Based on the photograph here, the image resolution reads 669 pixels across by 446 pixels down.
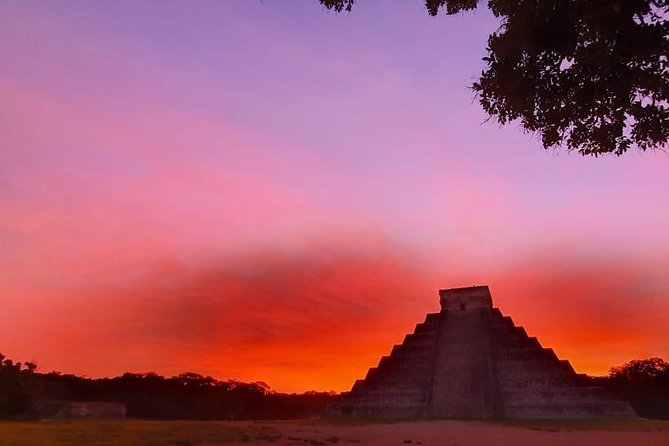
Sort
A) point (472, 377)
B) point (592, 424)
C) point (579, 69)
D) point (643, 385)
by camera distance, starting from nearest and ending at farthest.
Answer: point (579, 69)
point (592, 424)
point (472, 377)
point (643, 385)

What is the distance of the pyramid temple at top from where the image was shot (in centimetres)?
3356

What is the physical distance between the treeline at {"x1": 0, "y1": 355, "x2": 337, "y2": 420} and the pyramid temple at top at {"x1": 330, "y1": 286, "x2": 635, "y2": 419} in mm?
15611

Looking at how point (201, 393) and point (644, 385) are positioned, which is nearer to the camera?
point (644, 385)

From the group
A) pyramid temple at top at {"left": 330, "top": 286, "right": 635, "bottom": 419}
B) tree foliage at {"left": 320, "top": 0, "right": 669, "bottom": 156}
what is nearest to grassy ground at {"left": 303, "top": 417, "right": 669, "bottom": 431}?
pyramid temple at top at {"left": 330, "top": 286, "right": 635, "bottom": 419}

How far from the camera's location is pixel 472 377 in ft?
125

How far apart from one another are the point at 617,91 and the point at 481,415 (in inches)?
1117

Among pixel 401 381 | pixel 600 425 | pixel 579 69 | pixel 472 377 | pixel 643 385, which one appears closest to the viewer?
pixel 579 69

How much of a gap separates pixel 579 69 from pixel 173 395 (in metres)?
63.3

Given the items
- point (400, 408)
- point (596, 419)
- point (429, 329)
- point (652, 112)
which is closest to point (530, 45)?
point (652, 112)

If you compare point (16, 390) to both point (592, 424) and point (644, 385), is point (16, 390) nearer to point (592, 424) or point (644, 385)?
point (592, 424)

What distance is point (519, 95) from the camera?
31.3ft

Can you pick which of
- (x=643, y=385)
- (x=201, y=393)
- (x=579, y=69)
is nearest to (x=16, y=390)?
(x=201, y=393)

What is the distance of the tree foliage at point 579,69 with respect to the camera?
8.55 metres

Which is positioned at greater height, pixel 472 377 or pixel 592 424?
pixel 472 377
